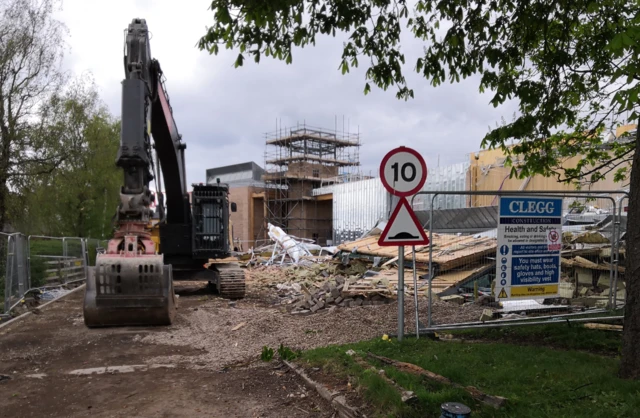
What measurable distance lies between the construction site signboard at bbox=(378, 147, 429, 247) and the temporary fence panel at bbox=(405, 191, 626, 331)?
1.51 ft

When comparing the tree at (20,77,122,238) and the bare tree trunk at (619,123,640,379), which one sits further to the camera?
the tree at (20,77,122,238)

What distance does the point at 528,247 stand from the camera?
6906 mm

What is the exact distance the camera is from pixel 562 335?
678 cm

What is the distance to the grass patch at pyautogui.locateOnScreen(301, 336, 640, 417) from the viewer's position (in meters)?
4.15

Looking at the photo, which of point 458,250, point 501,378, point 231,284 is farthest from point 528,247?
point 231,284

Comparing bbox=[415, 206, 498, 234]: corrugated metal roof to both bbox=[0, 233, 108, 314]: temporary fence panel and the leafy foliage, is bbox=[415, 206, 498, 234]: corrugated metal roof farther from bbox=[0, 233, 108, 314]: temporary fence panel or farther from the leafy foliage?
bbox=[0, 233, 108, 314]: temporary fence panel

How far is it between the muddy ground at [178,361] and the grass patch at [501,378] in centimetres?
69

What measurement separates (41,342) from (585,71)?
10424mm

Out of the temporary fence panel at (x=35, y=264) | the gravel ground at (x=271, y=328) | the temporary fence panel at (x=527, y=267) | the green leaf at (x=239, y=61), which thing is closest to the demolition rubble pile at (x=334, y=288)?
the gravel ground at (x=271, y=328)

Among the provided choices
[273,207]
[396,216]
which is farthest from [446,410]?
[273,207]

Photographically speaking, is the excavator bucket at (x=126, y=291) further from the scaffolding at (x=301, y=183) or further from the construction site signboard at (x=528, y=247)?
the scaffolding at (x=301, y=183)

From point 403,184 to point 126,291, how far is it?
5826mm

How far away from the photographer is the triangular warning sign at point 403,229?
6258 millimetres

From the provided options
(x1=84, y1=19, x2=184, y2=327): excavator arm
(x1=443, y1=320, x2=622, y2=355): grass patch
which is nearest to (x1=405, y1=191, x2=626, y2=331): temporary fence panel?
(x1=443, y1=320, x2=622, y2=355): grass patch
